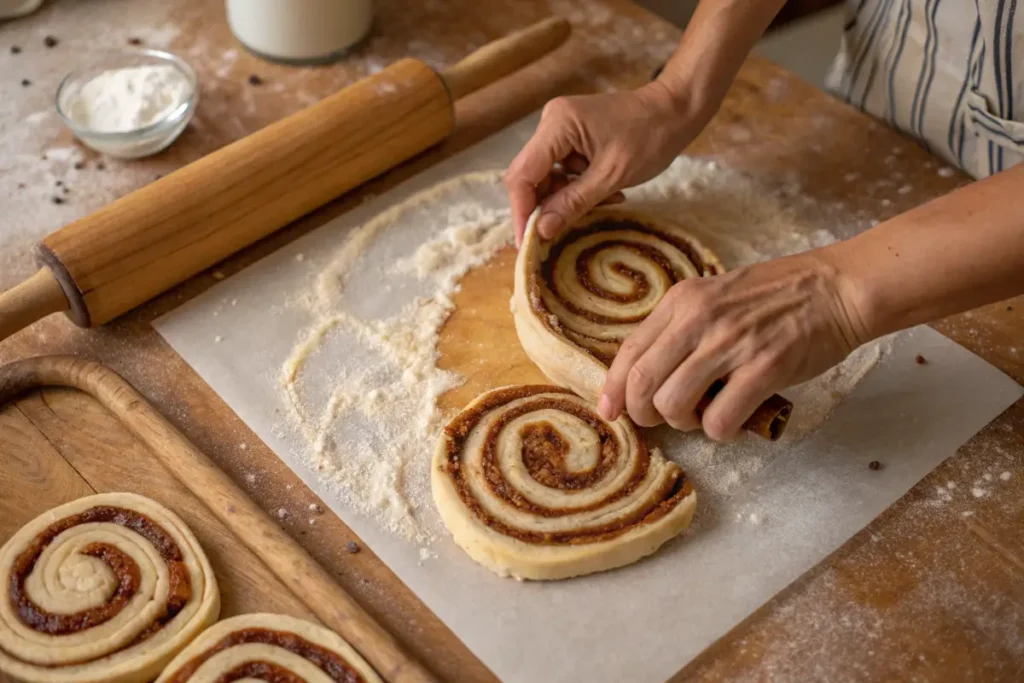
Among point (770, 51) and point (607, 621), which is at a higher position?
point (607, 621)

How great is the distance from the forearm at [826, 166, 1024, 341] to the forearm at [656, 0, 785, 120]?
0.54 metres

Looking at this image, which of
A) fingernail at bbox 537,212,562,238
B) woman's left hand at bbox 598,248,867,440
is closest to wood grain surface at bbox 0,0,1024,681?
fingernail at bbox 537,212,562,238

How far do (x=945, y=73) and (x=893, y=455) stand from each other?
814mm

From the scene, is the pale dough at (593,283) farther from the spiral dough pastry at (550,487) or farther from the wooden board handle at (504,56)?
the wooden board handle at (504,56)

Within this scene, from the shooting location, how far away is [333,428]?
1.62 meters

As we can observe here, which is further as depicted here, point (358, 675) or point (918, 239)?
point (918, 239)

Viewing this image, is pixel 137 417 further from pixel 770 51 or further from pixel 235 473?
pixel 770 51

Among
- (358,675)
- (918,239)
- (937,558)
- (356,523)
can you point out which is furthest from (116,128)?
(937,558)

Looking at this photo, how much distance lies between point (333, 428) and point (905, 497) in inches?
35.4

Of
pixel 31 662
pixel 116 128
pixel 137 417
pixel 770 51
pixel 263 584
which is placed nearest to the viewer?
pixel 31 662

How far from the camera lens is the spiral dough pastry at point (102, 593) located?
4.26 feet

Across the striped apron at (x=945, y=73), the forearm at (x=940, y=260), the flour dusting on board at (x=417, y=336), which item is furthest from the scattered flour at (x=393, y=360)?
the striped apron at (x=945, y=73)

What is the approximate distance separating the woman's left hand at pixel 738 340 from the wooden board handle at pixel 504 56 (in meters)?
0.83

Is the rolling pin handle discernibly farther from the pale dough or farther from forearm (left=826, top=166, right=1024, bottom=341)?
forearm (left=826, top=166, right=1024, bottom=341)
